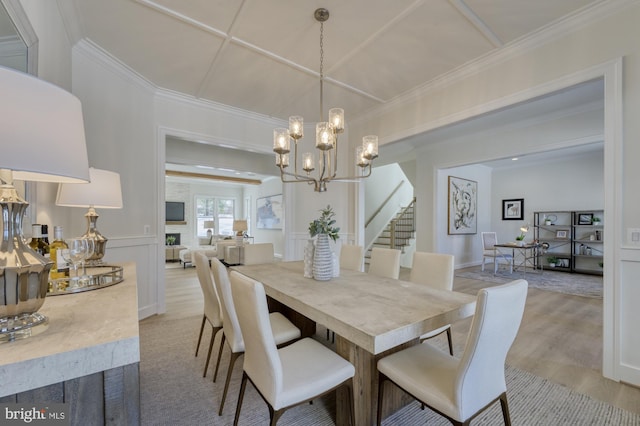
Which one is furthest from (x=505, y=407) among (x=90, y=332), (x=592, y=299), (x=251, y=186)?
(x=251, y=186)

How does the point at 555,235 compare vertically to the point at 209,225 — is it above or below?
below

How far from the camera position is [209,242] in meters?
8.87

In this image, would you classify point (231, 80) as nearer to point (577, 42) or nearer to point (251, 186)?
point (577, 42)

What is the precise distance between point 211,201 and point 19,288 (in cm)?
998

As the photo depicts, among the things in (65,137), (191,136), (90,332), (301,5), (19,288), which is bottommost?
(90,332)

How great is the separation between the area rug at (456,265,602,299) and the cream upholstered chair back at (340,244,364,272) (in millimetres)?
3751

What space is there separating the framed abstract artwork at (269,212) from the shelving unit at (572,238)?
7086mm

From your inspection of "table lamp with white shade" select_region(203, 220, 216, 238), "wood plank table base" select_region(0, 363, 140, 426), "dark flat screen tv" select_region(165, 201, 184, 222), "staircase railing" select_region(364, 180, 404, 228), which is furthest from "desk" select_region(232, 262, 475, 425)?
"dark flat screen tv" select_region(165, 201, 184, 222)

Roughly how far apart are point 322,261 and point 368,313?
30.8 inches

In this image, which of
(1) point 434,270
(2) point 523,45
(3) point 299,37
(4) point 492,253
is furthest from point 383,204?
(3) point 299,37

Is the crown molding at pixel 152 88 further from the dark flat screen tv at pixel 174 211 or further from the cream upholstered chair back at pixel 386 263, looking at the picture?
the dark flat screen tv at pixel 174 211

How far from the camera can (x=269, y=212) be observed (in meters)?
9.19

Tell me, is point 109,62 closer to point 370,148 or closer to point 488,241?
point 370,148

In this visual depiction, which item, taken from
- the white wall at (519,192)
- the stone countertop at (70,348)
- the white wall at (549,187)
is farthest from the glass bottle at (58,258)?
the white wall at (549,187)
